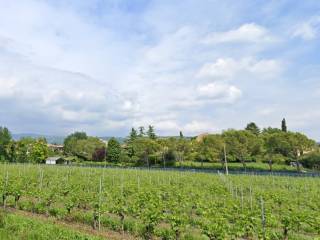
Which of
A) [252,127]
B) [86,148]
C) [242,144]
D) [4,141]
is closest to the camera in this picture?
[242,144]

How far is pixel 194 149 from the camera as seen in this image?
6100cm

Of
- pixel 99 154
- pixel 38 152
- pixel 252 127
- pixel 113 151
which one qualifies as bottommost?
pixel 99 154

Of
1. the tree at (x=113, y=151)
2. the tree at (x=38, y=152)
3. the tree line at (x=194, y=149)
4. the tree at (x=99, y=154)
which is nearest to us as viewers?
the tree line at (x=194, y=149)

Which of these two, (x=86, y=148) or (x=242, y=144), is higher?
(x=86, y=148)

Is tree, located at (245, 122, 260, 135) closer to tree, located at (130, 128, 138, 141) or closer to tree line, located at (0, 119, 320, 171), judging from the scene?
tree line, located at (0, 119, 320, 171)

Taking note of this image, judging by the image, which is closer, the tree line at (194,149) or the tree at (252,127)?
the tree line at (194,149)

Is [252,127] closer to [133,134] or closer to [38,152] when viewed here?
[133,134]

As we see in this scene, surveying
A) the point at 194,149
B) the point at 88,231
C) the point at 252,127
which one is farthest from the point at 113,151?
the point at 88,231

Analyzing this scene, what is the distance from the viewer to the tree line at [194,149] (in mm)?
51062

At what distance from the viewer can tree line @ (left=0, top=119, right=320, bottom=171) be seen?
51062mm

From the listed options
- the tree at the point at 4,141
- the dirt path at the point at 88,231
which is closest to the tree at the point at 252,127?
the tree at the point at 4,141

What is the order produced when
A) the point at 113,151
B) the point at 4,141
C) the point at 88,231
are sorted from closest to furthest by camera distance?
1. the point at 88,231
2. the point at 113,151
3. the point at 4,141

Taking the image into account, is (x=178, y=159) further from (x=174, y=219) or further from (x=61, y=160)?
(x=174, y=219)

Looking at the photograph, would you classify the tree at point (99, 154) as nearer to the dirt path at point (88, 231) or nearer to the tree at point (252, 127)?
the tree at point (252, 127)
